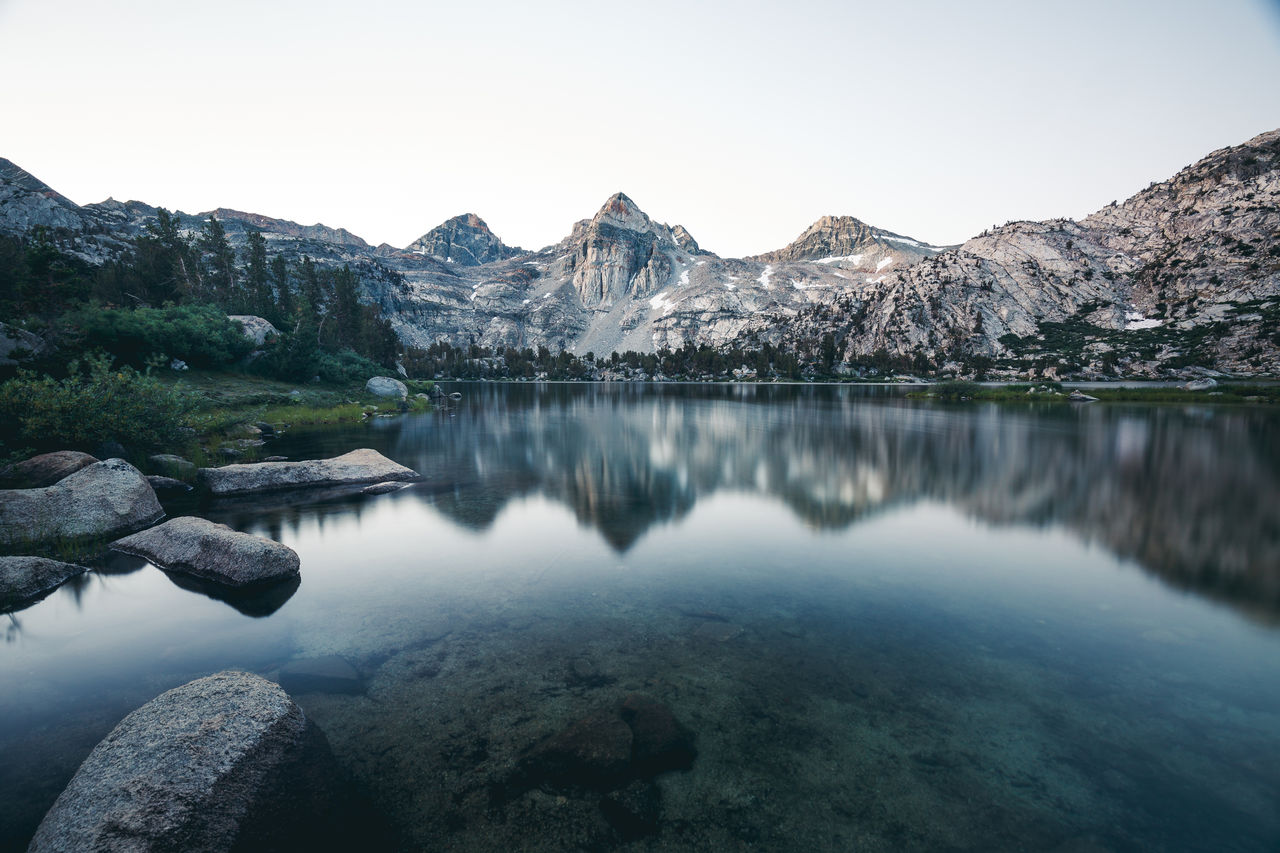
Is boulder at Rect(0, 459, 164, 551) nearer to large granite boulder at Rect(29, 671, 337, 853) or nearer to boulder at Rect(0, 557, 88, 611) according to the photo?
boulder at Rect(0, 557, 88, 611)

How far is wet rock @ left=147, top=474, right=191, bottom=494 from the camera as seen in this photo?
20938 millimetres

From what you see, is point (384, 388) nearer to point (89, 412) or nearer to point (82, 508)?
point (89, 412)

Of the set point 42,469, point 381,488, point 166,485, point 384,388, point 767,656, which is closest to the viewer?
point 767,656

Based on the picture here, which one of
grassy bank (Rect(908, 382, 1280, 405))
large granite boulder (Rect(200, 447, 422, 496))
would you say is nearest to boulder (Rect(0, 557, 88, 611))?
large granite boulder (Rect(200, 447, 422, 496))

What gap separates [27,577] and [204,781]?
12.8m

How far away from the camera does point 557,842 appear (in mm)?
5824

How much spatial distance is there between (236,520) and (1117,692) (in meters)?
25.6

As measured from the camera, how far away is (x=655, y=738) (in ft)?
24.4

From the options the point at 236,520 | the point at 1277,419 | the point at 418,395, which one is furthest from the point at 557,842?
the point at 1277,419

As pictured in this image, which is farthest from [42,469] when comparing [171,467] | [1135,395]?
[1135,395]

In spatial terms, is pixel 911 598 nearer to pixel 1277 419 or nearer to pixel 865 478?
pixel 865 478

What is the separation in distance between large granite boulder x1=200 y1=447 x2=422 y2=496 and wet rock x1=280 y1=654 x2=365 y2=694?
1620 centimetres

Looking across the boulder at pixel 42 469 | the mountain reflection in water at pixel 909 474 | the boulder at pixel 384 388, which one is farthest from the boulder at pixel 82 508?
the boulder at pixel 384 388

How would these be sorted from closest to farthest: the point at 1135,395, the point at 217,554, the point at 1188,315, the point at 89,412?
1. the point at 217,554
2. the point at 89,412
3. the point at 1135,395
4. the point at 1188,315
